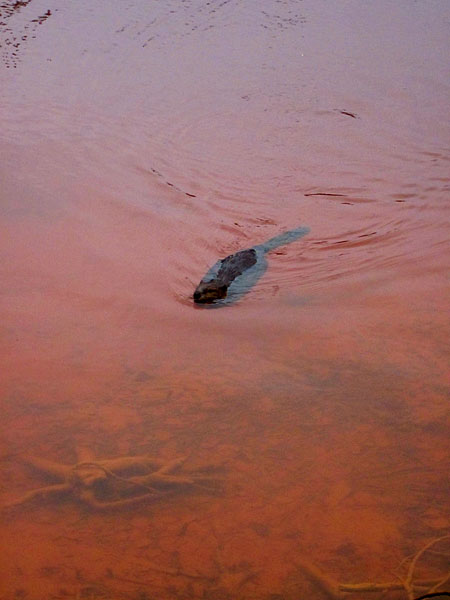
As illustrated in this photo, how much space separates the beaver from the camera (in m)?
4.19

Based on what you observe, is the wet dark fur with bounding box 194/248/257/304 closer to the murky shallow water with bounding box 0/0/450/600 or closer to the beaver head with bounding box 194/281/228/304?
the beaver head with bounding box 194/281/228/304

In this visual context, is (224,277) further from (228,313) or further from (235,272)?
(228,313)

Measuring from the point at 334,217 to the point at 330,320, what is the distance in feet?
6.95

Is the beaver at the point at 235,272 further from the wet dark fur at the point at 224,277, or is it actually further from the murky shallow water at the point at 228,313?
the murky shallow water at the point at 228,313

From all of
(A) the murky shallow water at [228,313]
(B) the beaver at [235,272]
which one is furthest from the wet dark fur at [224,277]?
(A) the murky shallow water at [228,313]

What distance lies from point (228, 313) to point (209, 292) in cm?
→ 25

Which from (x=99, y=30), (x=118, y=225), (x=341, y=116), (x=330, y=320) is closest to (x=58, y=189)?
(x=118, y=225)

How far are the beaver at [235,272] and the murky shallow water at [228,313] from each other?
0.10 metres

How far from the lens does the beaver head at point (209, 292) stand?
414 cm

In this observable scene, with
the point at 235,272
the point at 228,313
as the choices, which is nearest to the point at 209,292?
the point at 228,313

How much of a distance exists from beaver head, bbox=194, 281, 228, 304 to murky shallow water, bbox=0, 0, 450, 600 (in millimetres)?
101

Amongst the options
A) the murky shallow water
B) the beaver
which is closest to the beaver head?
the beaver

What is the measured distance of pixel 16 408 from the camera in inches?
117

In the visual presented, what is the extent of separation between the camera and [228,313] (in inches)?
158
